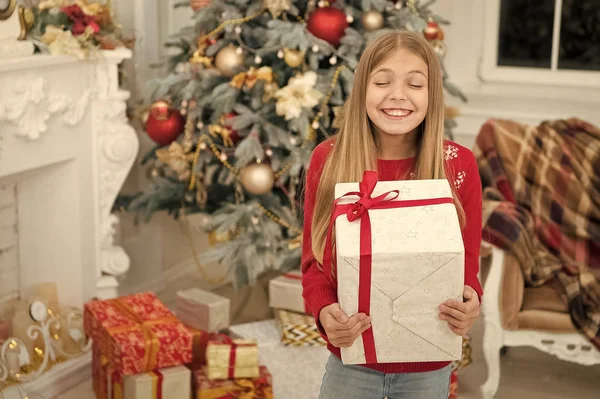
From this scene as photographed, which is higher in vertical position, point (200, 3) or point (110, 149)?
point (200, 3)

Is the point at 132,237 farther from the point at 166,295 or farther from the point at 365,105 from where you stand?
the point at 365,105

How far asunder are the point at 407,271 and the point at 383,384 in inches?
11.3

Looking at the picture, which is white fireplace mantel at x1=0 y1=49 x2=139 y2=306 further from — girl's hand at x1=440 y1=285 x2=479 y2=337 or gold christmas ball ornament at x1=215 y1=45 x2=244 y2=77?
girl's hand at x1=440 y1=285 x2=479 y2=337

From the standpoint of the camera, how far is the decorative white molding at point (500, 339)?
299 centimetres

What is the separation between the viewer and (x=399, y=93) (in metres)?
1.57

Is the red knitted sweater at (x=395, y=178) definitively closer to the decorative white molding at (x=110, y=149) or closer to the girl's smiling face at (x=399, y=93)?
the girl's smiling face at (x=399, y=93)

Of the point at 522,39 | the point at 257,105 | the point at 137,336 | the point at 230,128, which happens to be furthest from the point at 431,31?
the point at 137,336

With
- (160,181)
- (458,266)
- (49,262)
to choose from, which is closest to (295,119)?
(160,181)

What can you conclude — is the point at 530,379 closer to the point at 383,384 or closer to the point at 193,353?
the point at 193,353

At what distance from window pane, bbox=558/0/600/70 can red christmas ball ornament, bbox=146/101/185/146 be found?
2.23 m

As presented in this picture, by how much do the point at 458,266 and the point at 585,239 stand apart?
192 cm

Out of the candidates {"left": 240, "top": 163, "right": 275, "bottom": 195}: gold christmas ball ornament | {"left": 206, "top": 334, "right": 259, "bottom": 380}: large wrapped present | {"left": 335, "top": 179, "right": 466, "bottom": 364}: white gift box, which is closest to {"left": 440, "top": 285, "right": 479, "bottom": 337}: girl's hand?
{"left": 335, "top": 179, "right": 466, "bottom": 364}: white gift box

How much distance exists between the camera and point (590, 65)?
448cm

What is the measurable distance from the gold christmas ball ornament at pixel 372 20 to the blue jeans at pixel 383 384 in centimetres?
188
